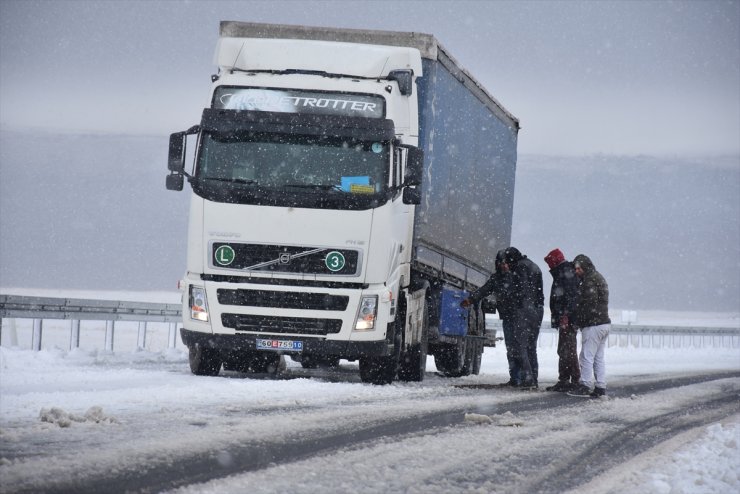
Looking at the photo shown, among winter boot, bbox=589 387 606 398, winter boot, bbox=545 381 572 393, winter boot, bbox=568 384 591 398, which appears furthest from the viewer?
winter boot, bbox=545 381 572 393

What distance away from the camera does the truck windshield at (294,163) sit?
12.4 meters

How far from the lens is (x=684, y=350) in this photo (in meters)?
39.2

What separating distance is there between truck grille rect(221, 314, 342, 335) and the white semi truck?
1 cm

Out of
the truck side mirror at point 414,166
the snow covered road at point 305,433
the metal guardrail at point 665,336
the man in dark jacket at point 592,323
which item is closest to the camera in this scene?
the snow covered road at point 305,433

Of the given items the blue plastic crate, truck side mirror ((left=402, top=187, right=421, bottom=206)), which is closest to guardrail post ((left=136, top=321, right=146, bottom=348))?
the blue plastic crate

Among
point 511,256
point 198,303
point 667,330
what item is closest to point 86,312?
point 198,303

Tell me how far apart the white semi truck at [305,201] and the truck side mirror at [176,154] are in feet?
0.05

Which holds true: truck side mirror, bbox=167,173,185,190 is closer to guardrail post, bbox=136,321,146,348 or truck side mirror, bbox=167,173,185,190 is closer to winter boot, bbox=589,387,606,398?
winter boot, bbox=589,387,606,398

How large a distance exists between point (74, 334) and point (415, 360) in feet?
20.8

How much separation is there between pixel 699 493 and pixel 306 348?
7.22 meters

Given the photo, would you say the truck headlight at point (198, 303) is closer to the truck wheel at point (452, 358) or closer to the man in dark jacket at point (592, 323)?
the man in dark jacket at point (592, 323)

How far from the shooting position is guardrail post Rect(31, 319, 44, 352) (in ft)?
55.4

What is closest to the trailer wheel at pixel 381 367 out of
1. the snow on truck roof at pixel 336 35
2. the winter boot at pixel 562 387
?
the winter boot at pixel 562 387

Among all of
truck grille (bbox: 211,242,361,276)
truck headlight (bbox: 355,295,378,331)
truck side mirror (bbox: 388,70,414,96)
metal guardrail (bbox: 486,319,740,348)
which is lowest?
metal guardrail (bbox: 486,319,740,348)
